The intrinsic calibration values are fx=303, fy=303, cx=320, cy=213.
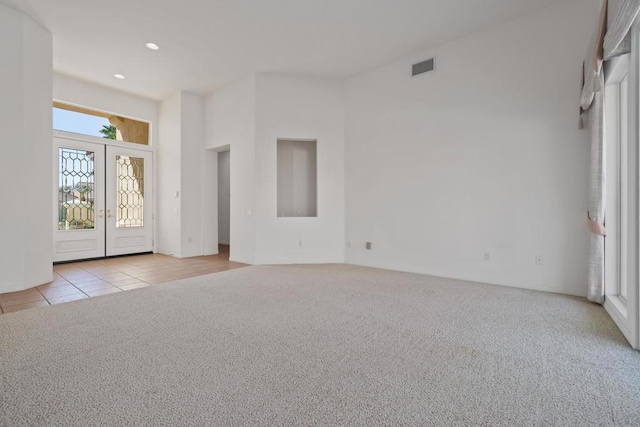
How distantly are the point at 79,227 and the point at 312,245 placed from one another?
467 cm

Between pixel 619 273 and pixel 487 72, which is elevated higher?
pixel 487 72

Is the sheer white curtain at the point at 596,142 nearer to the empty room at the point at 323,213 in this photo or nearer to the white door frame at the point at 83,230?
the empty room at the point at 323,213

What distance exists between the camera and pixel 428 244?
4812 mm

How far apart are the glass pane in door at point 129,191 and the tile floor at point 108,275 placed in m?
0.84

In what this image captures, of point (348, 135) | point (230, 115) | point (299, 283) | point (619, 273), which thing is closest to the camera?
point (619, 273)

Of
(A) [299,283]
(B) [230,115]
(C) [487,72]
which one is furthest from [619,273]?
(B) [230,115]

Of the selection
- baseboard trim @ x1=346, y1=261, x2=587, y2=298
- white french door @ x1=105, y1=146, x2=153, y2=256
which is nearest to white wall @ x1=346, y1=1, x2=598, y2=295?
baseboard trim @ x1=346, y1=261, x2=587, y2=298

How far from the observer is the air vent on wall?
4785 mm

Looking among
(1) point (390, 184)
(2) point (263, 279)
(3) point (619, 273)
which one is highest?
(1) point (390, 184)

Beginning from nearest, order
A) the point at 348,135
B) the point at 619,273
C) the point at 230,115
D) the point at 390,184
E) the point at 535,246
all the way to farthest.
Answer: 1. the point at 619,273
2. the point at 535,246
3. the point at 390,184
4. the point at 348,135
5. the point at 230,115

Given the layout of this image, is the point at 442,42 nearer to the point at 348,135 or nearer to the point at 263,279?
the point at 348,135

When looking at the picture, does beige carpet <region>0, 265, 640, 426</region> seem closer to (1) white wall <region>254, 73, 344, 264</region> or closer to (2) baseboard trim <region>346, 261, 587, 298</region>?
(2) baseboard trim <region>346, 261, 587, 298</region>

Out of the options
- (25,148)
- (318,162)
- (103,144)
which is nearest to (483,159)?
(318,162)

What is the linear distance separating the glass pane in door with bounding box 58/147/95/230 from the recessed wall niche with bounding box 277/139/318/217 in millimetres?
3832
